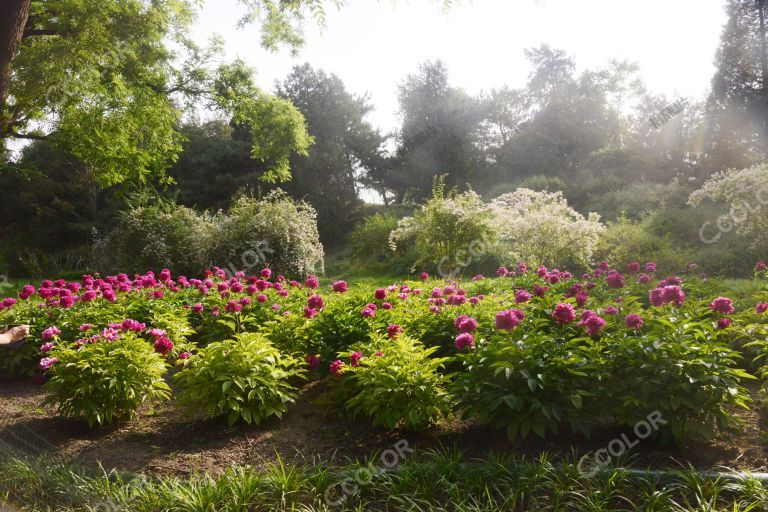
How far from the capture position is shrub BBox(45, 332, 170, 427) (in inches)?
146

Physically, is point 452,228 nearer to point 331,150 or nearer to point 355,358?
point 355,358

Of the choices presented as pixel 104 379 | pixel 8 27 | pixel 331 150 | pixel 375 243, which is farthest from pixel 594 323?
pixel 331 150

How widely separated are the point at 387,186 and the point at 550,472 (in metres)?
23.9

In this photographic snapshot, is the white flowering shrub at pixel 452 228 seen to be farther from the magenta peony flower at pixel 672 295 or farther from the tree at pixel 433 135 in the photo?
the tree at pixel 433 135

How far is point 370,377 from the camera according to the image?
3473 millimetres

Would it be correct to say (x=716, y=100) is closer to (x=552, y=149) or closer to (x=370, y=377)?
(x=552, y=149)

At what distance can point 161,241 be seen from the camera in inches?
514

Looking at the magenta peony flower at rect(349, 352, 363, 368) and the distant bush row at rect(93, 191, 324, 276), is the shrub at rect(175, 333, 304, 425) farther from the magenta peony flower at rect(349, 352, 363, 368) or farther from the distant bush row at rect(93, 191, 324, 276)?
the distant bush row at rect(93, 191, 324, 276)

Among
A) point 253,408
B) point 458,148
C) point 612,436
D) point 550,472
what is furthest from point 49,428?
point 458,148

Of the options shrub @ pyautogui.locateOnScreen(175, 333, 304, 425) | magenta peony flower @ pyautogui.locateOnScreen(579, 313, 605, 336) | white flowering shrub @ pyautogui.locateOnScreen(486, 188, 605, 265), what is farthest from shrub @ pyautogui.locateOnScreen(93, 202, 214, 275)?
magenta peony flower @ pyautogui.locateOnScreen(579, 313, 605, 336)

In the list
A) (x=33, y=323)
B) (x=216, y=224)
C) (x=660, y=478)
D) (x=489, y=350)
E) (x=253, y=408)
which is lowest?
(x=660, y=478)

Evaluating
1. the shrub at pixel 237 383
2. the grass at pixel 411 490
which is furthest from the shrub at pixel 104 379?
the grass at pixel 411 490

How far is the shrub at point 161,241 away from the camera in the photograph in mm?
12953

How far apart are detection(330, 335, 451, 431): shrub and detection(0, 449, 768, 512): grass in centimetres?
35
